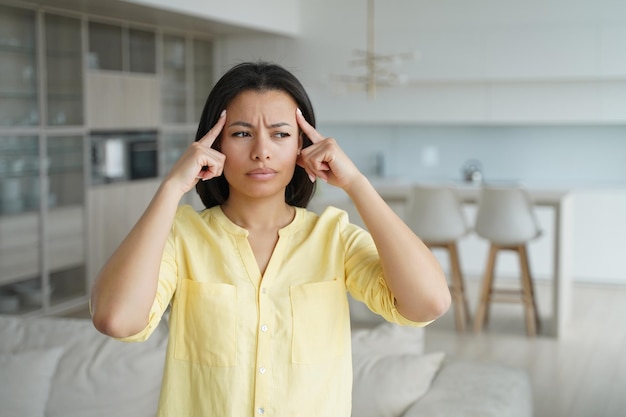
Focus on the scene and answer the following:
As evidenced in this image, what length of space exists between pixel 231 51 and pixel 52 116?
8.79 ft

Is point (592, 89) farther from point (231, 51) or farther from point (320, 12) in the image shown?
point (231, 51)

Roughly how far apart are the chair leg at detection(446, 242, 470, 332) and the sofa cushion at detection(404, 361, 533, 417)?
3285 millimetres

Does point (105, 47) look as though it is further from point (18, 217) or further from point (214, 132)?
point (214, 132)

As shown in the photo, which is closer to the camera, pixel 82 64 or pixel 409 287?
pixel 409 287

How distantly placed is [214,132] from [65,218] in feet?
18.2

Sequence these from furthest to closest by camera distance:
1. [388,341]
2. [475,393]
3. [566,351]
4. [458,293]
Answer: [458,293], [566,351], [388,341], [475,393]

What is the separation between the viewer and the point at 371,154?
8.87 metres

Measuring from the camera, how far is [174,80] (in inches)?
324

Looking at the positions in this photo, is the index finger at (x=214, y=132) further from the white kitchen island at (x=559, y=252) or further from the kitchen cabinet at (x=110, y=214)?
the kitchen cabinet at (x=110, y=214)

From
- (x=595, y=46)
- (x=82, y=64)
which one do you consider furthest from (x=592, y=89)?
(x=82, y=64)

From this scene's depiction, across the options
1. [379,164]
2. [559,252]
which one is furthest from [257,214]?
[379,164]

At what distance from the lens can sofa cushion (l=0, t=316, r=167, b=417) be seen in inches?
113

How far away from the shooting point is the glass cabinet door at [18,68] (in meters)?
6.08

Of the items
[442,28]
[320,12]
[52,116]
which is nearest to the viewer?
[52,116]
